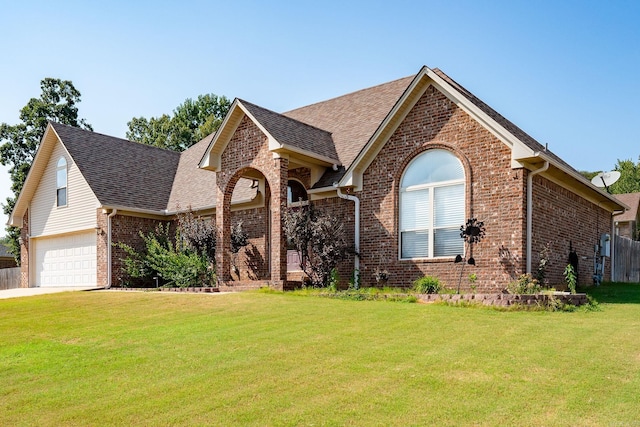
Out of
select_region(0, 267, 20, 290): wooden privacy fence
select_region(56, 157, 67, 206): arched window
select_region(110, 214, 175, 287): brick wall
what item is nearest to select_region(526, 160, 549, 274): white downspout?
select_region(110, 214, 175, 287): brick wall

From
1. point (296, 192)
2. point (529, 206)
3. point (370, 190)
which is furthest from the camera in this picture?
point (296, 192)

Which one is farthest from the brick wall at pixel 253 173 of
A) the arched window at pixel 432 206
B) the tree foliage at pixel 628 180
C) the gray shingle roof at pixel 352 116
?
the tree foliage at pixel 628 180

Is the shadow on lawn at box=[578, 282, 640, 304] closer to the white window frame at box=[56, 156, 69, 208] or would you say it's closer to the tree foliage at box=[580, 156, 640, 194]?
the white window frame at box=[56, 156, 69, 208]

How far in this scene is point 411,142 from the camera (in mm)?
15680

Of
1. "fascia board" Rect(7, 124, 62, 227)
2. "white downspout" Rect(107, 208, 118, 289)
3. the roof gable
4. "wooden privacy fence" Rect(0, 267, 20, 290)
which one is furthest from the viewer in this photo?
"wooden privacy fence" Rect(0, 267, 20, 290)

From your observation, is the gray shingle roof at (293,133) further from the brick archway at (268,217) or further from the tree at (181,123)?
the tree at (181,123)

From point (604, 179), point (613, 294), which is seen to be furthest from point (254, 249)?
point (604, 179)

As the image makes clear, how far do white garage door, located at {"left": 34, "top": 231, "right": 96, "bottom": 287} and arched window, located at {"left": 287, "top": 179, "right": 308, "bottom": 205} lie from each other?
836 centimetres

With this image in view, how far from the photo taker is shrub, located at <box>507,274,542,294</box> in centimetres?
1316

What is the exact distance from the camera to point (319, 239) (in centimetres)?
1628

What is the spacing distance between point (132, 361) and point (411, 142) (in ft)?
31.9

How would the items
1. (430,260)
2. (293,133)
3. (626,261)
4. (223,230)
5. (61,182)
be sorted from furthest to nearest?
(61,182), (626,261), (223,230), (293,133), (430,260)

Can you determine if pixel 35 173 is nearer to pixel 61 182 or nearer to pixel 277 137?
pixel 61 182

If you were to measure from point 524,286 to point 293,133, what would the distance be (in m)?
8.09
